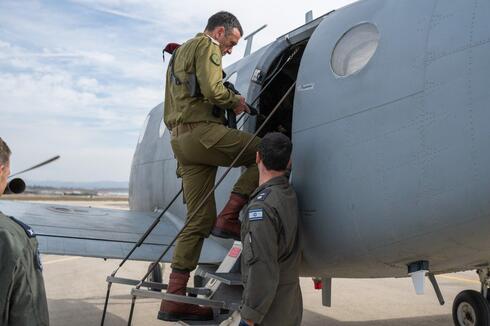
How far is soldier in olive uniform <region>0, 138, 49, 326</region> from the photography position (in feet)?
7.65

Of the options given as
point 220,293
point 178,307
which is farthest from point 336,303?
point 178,307

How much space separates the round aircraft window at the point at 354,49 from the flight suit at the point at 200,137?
859 mm

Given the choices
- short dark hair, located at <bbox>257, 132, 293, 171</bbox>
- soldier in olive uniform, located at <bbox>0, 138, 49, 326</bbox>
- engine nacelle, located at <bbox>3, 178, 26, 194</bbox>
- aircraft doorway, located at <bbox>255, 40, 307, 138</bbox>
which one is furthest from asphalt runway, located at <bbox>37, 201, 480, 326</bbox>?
soldier in olive uniform, located at <bbox>0, 138, 49, 326</bbox>

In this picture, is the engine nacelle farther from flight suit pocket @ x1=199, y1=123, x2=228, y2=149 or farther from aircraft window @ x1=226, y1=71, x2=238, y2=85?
aircraft window @ x1=226, y1=71, x2=238, y2=85

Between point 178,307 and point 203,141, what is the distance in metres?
1.33

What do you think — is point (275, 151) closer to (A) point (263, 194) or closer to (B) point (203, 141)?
(A) point (263, 194)

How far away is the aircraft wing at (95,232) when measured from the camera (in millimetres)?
5871

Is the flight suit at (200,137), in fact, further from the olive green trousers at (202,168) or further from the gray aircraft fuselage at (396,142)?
the gray aircraft fuselage at (396,142)

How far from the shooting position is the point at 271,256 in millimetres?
3506

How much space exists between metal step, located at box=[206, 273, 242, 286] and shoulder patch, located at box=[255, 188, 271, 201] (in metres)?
1.01

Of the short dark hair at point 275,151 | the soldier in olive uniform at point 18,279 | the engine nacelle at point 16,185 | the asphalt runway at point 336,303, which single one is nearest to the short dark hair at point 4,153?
the soldier in olive uniform at point 18,279

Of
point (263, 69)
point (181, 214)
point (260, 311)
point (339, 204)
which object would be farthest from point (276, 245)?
point (181, 214)

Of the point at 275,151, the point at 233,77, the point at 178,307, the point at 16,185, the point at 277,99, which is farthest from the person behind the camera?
the point at 233,77

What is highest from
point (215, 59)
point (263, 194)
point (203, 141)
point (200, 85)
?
point (215, 59)
